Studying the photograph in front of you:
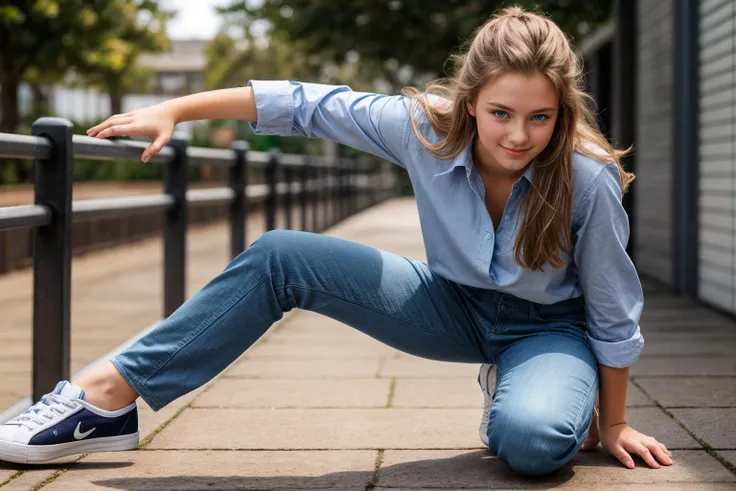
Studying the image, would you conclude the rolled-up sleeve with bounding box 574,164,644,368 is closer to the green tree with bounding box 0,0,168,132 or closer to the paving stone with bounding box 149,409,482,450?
the paving stone with bounding box 149,409,482,450

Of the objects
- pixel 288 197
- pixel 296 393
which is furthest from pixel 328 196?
pixel 296 393

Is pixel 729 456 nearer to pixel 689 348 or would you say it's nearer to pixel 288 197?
pixel 689 348

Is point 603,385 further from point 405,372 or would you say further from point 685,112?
point 685,112

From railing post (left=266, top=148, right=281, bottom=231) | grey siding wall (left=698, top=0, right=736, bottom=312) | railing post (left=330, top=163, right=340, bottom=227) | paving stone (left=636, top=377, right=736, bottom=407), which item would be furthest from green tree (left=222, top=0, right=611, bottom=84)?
paving stone (left=636, top=377, right=736, bottom=407)

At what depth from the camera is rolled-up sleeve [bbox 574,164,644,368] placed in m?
2.69

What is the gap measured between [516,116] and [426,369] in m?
1.95

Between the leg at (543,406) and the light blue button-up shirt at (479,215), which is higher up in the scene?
the light blue button-up shirt at (479,215)

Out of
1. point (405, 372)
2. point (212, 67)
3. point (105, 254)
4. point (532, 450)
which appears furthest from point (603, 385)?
point (212, 67)

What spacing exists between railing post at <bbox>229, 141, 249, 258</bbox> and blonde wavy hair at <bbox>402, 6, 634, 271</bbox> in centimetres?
365

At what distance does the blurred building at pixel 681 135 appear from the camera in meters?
5.94

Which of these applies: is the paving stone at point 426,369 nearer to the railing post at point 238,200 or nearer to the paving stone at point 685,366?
the paving stone at point 685,366

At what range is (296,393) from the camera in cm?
390

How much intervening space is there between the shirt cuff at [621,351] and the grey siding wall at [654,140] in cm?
446

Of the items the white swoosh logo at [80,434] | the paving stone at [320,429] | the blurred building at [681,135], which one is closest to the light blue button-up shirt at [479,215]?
the paving stone at [320,429]
